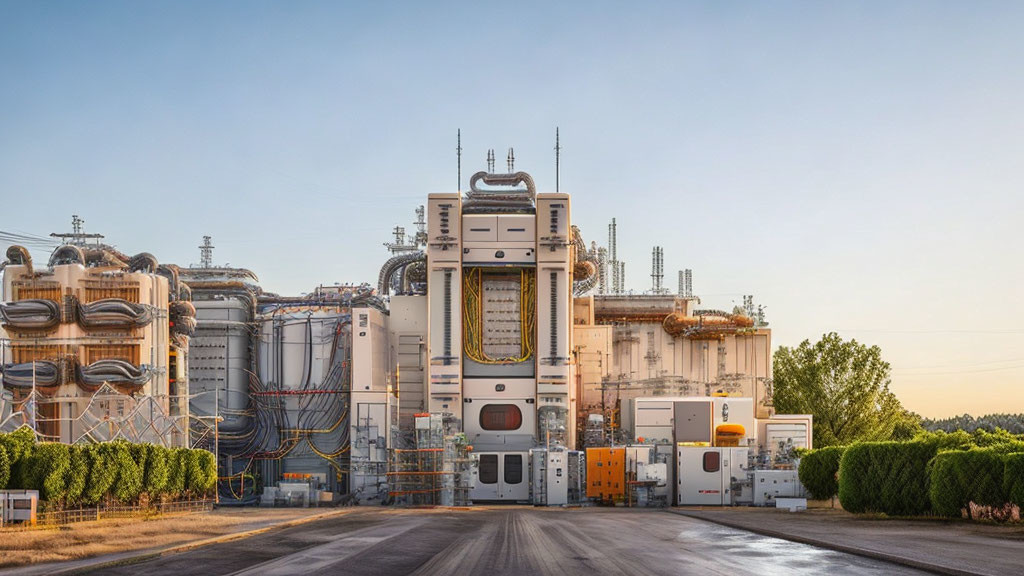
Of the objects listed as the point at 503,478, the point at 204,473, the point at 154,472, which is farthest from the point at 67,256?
the point at 503,478

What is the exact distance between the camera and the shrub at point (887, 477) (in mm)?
51094

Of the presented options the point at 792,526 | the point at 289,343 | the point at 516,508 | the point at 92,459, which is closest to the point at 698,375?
the point at 516,508

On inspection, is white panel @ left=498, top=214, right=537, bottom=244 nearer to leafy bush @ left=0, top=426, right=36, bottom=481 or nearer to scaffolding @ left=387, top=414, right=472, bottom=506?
scaffolding @ left=387, top=414, right=472, bottom=506

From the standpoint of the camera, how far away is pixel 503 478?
259ft

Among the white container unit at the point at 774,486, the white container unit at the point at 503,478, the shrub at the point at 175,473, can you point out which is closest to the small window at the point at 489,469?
the white container unit at the point at 503,478

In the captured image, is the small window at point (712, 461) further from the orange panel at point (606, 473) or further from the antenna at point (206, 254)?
the antenna at point (206, 254)

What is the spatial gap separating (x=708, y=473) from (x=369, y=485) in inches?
909

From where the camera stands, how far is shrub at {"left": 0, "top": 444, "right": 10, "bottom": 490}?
45.0 m

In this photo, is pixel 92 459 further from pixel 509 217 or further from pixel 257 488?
pixel 509 217

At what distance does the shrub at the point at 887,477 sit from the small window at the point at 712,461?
19.3 m

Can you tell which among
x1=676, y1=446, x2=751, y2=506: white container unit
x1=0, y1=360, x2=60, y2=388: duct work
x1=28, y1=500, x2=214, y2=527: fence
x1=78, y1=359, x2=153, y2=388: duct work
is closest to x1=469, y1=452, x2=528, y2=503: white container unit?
x1=676, y1=446, x2=751, y2=506: white container unit

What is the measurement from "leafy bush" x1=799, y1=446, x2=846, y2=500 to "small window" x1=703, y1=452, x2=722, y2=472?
6.62 meters

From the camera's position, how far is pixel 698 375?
3821 inches

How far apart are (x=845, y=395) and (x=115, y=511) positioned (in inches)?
2818
